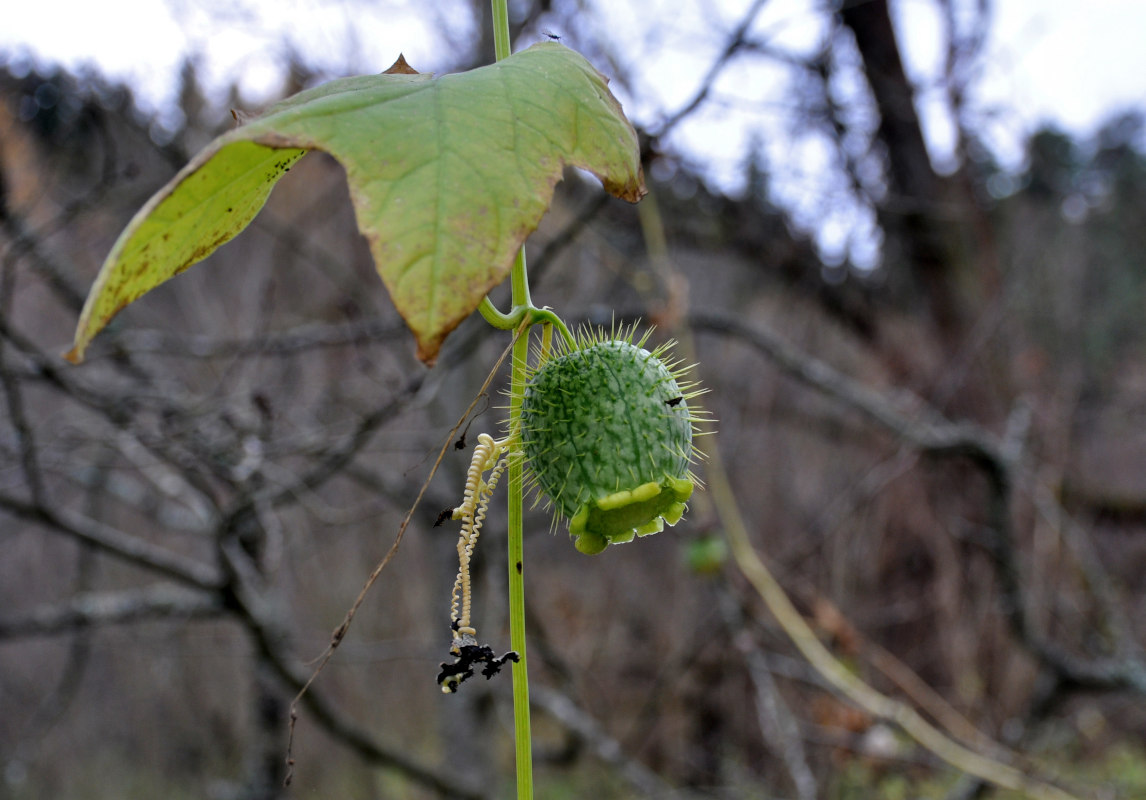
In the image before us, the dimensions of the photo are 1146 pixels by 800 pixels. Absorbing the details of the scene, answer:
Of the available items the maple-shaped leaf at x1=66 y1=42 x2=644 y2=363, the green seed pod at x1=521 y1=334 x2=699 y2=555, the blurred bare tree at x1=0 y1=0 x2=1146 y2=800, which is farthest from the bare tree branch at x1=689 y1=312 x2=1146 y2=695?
the maple-shaped leaf at x1=66 y1=42 x2=644 y2=363

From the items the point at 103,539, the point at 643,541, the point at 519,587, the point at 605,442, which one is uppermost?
the point at 643,541

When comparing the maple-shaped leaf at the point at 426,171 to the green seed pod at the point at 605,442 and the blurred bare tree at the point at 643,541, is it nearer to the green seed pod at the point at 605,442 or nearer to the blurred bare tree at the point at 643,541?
the green seed pod at the point at 605,442

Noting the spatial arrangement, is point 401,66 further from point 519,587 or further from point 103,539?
A: point 103,539

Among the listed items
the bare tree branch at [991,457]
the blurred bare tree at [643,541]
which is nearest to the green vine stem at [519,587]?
the blurred bare tree at [643,541]

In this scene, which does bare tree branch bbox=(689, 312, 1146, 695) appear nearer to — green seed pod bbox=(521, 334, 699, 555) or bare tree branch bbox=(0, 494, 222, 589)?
bare tree branch bbox=(0, 494, 222, 589)

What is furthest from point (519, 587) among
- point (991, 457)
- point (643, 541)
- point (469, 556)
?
point (643, 541)

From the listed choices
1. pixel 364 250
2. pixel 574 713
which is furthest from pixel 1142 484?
pixel 364 250
